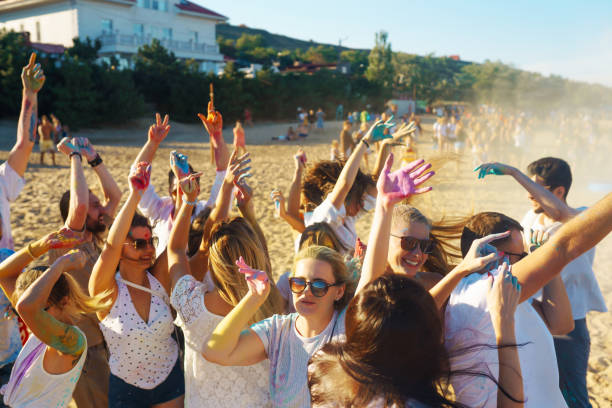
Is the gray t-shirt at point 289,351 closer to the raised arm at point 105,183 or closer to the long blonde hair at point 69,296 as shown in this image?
the long blonde hair at point 69,296

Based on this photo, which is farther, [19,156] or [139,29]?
[139,29]

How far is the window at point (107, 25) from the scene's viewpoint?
1548 inches

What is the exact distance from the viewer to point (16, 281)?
2.41m

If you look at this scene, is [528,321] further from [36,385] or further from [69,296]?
[36,385]

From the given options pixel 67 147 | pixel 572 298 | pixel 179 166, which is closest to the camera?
pixel 572 298

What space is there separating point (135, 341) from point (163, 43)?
143 feet

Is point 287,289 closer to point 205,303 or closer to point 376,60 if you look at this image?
point 205,303

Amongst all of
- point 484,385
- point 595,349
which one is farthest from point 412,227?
point 595,349

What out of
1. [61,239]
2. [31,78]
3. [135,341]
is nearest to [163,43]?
[31,78]

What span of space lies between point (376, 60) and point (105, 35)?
37810 mm

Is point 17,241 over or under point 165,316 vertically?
under

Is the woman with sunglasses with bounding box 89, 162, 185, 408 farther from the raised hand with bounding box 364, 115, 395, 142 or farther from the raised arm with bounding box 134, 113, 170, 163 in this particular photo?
the raised hand with bounding box 364, 115, 395, 142

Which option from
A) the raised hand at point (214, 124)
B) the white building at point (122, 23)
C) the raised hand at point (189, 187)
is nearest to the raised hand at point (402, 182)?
the raised hand at point (189, 187)

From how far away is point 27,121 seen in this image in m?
3.33
